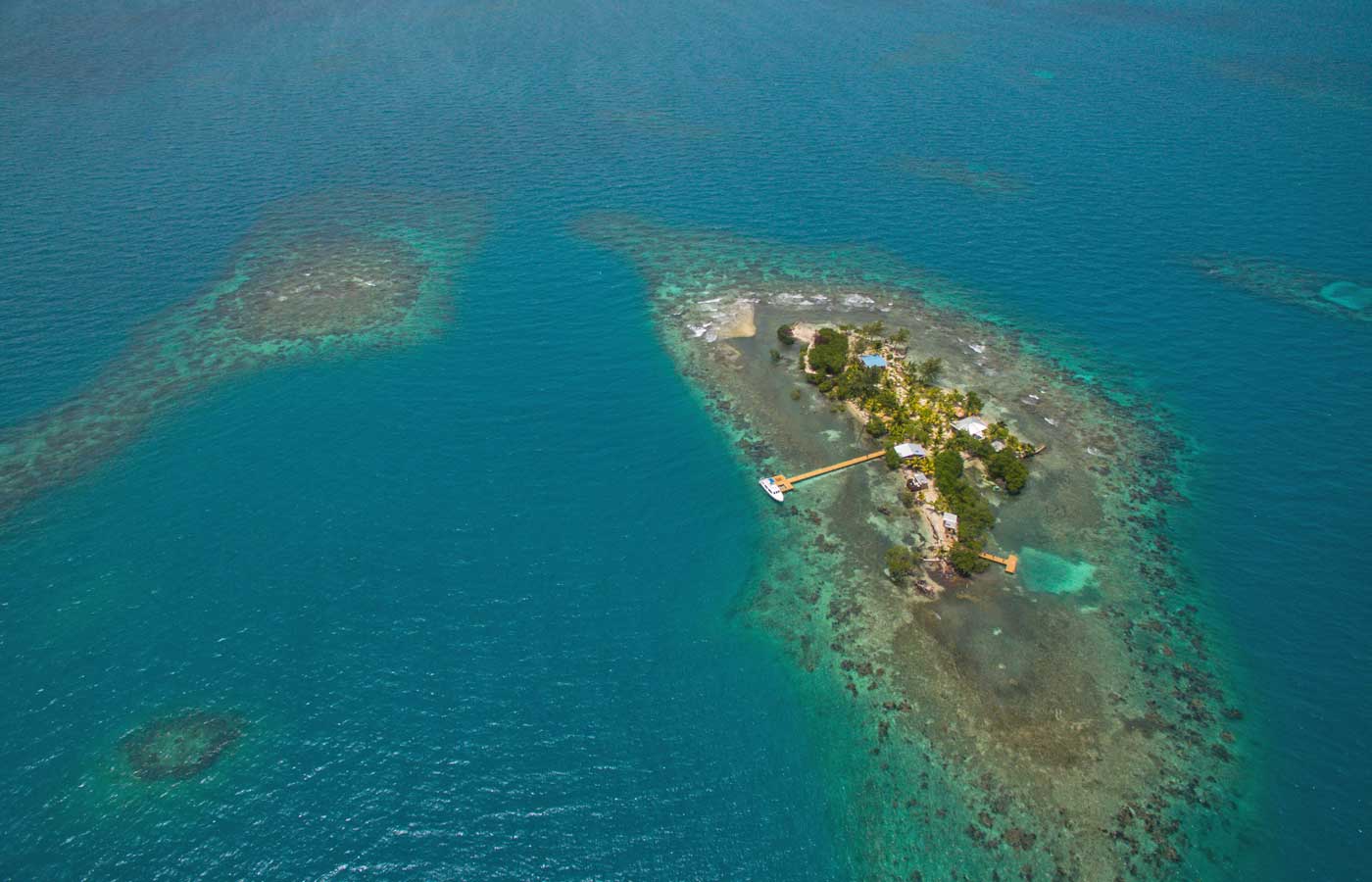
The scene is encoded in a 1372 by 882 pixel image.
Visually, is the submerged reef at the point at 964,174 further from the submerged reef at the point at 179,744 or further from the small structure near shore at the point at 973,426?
the submerged reef at the point at 179,744

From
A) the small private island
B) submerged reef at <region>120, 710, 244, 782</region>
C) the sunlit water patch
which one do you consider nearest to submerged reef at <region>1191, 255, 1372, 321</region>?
the small private island

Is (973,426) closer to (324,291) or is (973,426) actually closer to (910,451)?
(910,451)

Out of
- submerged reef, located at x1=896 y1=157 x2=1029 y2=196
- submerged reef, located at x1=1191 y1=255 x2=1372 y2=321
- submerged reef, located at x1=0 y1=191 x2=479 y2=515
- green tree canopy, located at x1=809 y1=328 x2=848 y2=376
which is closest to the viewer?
submerged reef, located at x1=0 y1=191 x2=479 y2=515

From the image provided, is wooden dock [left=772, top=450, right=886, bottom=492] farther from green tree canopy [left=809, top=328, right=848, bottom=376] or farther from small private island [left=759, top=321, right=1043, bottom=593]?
green tree canopy [left=809, top=328, right=848, bottom=376]

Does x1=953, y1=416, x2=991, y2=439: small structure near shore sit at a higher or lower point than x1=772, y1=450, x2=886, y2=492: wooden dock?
higher

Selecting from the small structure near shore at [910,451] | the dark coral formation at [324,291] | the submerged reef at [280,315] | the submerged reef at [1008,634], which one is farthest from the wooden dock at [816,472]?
the dark coral formation at [324,291]

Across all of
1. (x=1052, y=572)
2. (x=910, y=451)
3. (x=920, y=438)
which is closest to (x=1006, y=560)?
(x=1052, y=572)

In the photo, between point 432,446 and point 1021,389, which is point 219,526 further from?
point 1021,389
